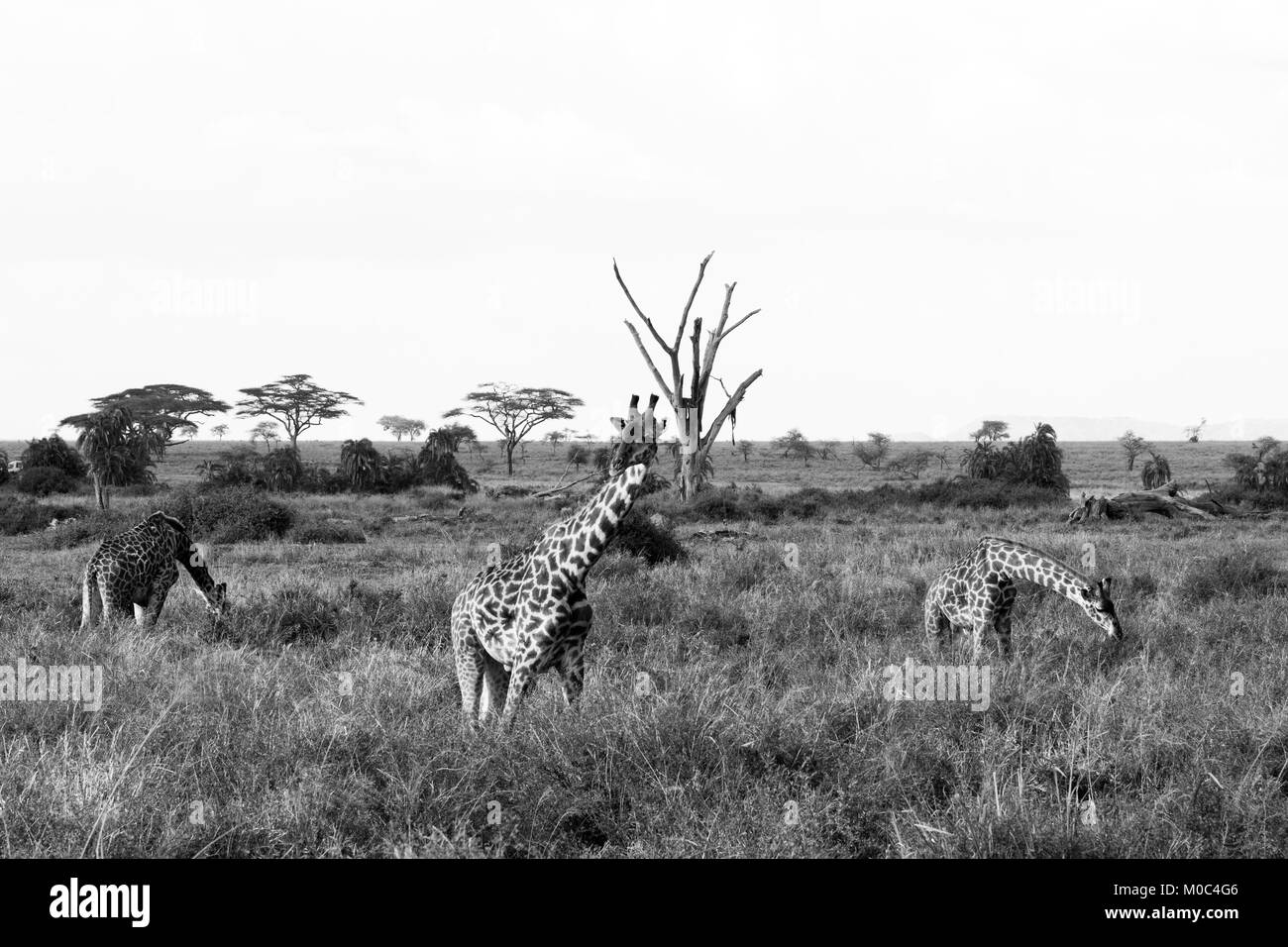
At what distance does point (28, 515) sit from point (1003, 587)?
25023mm

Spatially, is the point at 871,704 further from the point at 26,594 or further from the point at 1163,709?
the point at 26,594

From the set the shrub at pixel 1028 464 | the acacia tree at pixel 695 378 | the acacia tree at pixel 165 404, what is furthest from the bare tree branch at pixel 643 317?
the acacia tree at pixel 165 404

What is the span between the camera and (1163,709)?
7.23 m

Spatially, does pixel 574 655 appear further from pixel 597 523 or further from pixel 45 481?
pixel 45 481

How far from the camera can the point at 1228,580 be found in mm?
14242

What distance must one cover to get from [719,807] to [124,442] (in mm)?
35902

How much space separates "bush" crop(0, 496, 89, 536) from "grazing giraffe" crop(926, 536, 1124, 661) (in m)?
23.1

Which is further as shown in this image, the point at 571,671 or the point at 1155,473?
the point at 1155,473

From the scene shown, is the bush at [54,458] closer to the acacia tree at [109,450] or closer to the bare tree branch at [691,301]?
the acacia tree at [109,450]

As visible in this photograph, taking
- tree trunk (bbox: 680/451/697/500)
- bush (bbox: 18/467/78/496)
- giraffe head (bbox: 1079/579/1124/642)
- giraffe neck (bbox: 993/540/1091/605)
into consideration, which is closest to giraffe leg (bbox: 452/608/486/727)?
giraffe neck (bbox: 993/540/1091/605)

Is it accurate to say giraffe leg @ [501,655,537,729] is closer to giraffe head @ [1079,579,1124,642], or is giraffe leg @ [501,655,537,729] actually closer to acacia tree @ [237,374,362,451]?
giraffe head @ [1079,579,1124,642]

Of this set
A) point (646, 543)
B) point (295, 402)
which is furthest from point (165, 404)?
point (646, 543)

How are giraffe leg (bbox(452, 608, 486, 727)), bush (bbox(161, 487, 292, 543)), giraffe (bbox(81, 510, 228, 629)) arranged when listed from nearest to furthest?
giraffe leg (bbox(452, 608, 486, 727)), giraffe (bbox(81, 510, 228, 629)), bush (bbox(161, 487, 292, 543))

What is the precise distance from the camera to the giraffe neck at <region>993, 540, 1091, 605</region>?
911cm
